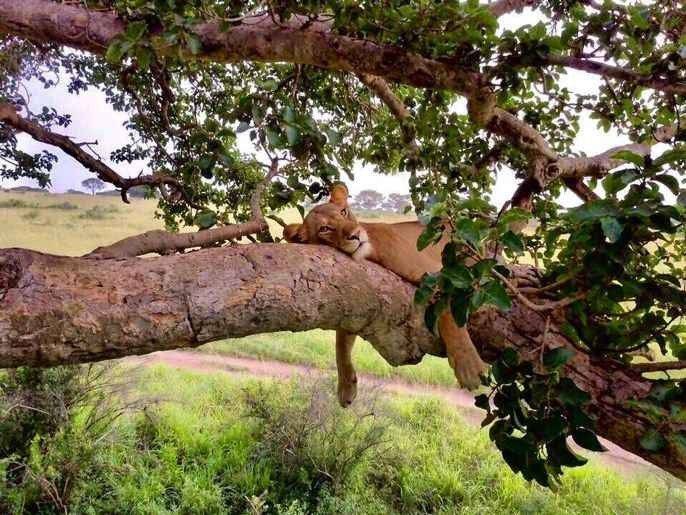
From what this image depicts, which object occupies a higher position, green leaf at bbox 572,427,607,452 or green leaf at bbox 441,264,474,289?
green leaf at bbox 441,264,474,289

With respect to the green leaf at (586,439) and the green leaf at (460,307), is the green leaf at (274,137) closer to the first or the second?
the green leaf at (460,307)

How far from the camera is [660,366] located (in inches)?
69.2

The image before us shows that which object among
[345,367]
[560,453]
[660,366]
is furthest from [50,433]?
[660,366]

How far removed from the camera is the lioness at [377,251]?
212 centimetres

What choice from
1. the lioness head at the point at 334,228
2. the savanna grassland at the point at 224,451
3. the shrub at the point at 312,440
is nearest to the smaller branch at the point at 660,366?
the lioness head at the point at 334,228

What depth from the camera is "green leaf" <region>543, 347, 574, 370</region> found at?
149cm

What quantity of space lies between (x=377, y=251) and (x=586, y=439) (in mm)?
1220

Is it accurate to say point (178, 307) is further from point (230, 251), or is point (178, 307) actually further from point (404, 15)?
point (404, 15)

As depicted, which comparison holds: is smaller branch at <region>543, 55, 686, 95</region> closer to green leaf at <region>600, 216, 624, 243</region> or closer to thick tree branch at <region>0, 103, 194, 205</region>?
green leaf at <region>600, 216, 624, 243</region>

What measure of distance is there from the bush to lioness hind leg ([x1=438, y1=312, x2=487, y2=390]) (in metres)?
5.38

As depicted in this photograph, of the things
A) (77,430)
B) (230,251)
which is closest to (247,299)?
(230,251)

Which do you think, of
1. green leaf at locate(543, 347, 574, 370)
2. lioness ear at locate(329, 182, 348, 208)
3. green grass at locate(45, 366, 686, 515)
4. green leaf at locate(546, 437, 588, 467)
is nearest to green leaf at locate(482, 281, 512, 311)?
green leaf at locate(543, 347, 574, 370)

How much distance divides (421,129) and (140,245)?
1701 millimetres

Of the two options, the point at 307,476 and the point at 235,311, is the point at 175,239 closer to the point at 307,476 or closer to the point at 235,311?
the point at 235,311
